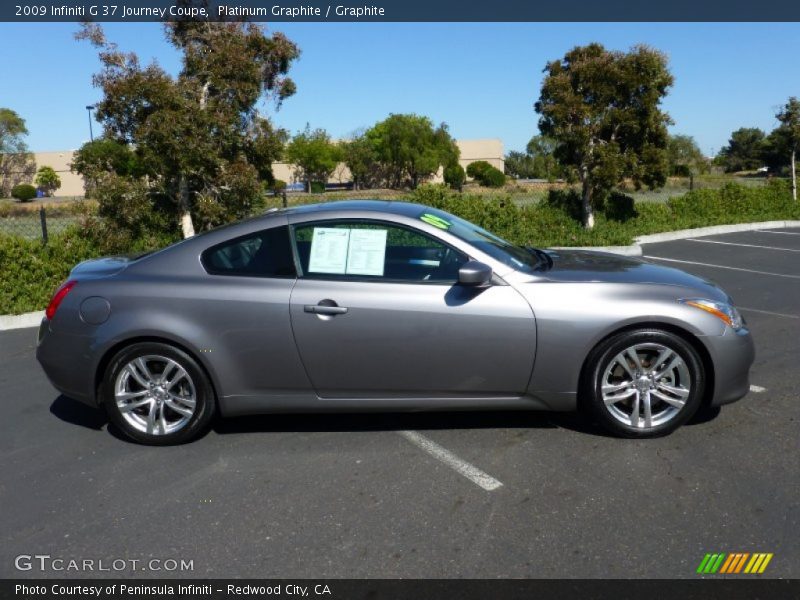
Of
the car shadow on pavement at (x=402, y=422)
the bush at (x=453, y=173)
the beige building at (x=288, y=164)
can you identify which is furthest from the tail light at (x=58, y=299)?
the beige building at (x=288, y=164)

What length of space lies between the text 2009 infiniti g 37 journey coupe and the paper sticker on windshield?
0.03 metres

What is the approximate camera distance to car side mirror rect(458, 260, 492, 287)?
3.79m

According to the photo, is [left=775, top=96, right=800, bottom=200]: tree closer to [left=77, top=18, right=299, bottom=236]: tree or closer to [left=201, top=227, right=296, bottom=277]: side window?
[left=77, top=18, right=299, bottom=236]: tree

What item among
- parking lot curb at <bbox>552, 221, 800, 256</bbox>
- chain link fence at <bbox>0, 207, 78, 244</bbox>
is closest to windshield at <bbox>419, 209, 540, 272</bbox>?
chain link fence at <bbox>0, 207, 78, 244</bbox>

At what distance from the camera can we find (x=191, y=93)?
10.9 metres

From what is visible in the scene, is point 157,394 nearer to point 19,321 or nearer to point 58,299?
point 58,299

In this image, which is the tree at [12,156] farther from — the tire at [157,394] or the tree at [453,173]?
the tire at [157,394]

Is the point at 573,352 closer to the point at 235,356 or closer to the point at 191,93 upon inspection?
the point at 235,356

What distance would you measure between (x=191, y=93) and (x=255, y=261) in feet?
25.6

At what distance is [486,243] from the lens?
14.4ft

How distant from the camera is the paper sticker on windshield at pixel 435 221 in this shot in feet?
13.8

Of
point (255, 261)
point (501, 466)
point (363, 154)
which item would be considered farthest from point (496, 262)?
point (363, 154)

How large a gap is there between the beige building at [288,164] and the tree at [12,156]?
1364 millimetres

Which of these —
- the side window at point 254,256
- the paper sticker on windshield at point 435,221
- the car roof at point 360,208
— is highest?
the car roof at point 360,208
